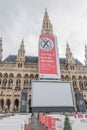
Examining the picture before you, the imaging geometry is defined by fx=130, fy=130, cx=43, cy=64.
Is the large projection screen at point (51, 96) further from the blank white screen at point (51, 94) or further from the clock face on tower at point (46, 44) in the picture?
the clock face on tower at point (46, 44)

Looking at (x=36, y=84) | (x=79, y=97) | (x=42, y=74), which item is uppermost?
(x=42, y=74)

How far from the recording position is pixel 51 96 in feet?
86.5

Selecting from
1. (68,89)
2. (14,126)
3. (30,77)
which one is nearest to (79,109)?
(68,89)

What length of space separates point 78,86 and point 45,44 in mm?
23022

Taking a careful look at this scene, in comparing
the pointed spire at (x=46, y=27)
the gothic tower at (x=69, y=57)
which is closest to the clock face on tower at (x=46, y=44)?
the gothic tower at (x=69, y=57)

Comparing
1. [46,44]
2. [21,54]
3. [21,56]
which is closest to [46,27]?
[21,54]

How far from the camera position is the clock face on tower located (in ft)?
114

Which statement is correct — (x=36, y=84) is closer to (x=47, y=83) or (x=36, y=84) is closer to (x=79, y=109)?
(x=47, y=83)

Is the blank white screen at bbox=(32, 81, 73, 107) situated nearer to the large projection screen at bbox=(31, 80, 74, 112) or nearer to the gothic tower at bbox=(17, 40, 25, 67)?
the large projection screen at bbox=(31, 80, 74, 112)

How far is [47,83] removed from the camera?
27.5m

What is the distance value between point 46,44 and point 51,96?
1488cm

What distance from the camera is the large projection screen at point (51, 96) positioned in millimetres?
25062

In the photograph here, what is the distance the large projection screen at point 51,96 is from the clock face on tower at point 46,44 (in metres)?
10.7

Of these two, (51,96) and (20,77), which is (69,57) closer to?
(20,77)
